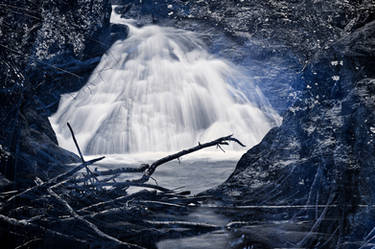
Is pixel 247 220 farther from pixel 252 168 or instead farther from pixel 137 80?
pixel 137 80

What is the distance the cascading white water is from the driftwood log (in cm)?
322

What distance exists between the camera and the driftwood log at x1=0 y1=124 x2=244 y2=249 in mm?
1707

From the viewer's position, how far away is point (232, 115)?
6.73m

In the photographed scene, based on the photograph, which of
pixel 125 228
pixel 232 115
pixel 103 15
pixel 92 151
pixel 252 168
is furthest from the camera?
pixel 103 15

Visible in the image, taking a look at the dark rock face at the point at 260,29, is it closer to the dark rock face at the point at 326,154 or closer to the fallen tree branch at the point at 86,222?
the dark rock face at the point at 326,154

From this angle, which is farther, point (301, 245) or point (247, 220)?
point (247, 220)

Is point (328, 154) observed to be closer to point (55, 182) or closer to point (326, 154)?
point (326, 154)

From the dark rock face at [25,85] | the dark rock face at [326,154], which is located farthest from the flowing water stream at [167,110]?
the dark rock face at [326,154]

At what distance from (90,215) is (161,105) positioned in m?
5.05

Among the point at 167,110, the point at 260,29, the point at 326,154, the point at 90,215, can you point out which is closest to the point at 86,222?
the point at 90,215

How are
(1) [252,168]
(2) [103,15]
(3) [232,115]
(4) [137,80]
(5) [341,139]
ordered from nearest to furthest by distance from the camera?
(5) [341,139] → (1) [252,168] → (3) [232,115] → (4) [137,80] → (2) [103,15]

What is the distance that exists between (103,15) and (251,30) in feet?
12.0

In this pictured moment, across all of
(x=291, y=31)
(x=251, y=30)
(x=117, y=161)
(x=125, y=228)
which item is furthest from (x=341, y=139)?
(x=251, y=30)

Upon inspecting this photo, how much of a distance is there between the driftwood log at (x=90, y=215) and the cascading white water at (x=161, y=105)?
3.22 m
